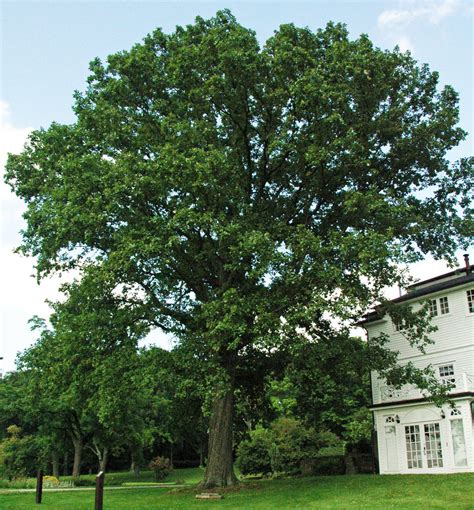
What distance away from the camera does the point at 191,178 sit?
60.8ft

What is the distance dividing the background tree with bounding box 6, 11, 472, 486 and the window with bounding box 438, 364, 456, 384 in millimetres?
7993

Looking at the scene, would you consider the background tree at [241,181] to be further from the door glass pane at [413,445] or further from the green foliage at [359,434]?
the green foliage at [359,434]

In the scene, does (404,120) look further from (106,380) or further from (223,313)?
(106,380)

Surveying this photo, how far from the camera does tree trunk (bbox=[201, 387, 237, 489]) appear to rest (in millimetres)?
21667

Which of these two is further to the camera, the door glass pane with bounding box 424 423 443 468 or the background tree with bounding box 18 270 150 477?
the door glass pane with bounding box 424 423 443 468

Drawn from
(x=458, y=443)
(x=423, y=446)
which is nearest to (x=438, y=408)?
(x=458, y=443)

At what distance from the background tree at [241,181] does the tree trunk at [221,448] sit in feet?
0.19

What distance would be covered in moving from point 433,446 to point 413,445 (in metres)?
1.33

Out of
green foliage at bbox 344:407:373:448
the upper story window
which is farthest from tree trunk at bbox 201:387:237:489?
green foliage at bbox 344:407:373:448

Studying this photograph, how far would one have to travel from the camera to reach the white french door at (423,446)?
2634cm

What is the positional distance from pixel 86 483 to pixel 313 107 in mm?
29049

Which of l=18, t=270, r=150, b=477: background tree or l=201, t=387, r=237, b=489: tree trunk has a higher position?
l=18, t=270, r=150, b=477: background tree

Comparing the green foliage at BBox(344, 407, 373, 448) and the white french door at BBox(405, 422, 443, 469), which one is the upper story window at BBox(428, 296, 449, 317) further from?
the green foliage at BBox(344, 407, 373, 448)

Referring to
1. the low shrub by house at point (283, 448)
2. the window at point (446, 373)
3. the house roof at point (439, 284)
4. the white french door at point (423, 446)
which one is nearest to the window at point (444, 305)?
the house roof at point (439, 284)
